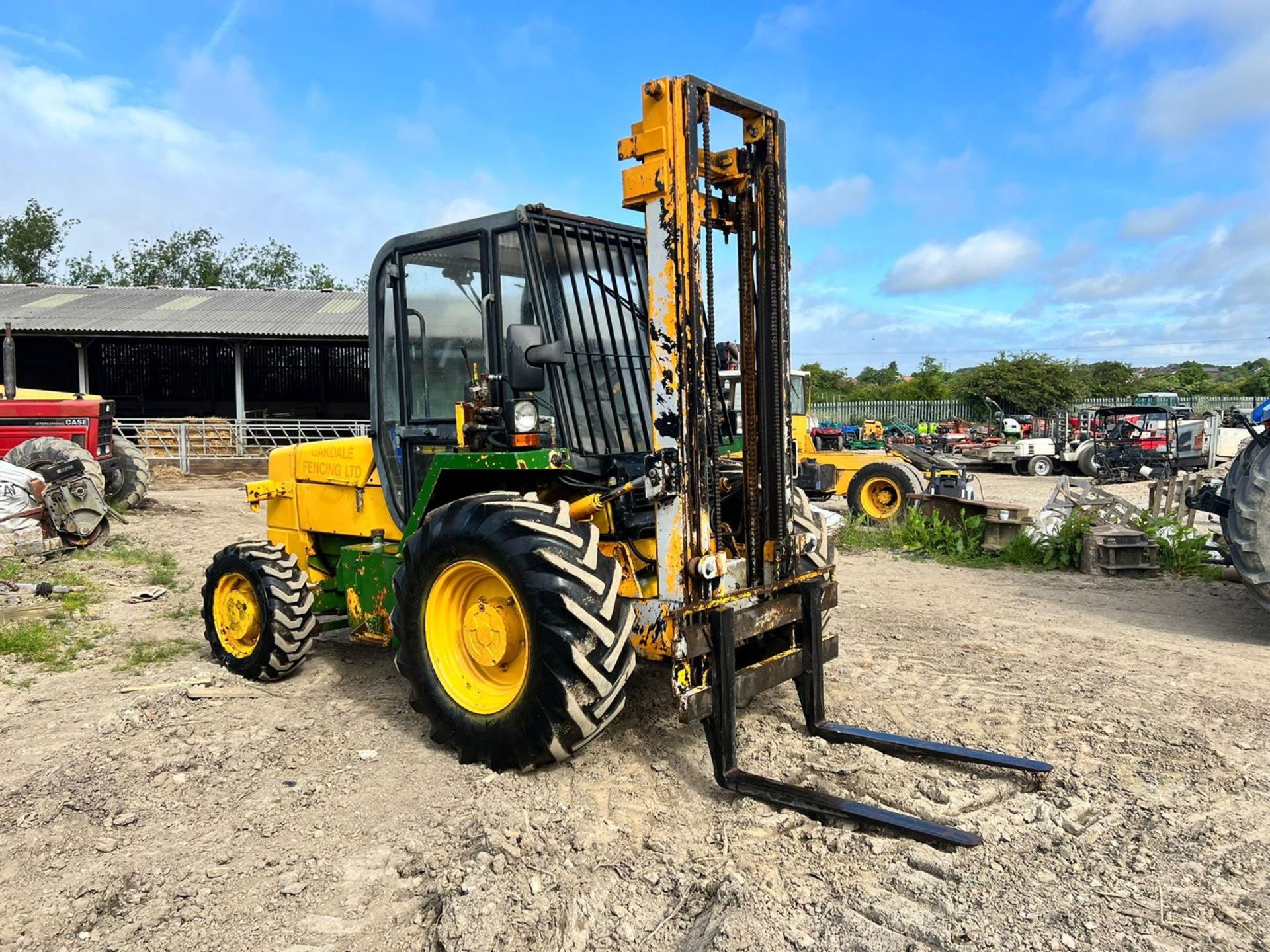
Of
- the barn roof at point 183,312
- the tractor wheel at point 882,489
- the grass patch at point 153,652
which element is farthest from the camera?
the barn roof at point 183,312

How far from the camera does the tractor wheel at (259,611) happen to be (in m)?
5.56

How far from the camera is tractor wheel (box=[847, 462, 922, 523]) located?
13.2 meters

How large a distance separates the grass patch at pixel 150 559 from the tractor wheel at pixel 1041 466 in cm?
2013

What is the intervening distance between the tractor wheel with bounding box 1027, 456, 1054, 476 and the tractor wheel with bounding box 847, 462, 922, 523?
11408 mm

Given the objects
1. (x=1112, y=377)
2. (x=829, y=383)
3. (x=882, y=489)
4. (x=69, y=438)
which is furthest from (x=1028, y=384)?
(x=69, y=438)

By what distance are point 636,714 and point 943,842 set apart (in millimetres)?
1892

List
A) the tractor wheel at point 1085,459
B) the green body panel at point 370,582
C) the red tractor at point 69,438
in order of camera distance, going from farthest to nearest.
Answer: the tractor wheel at point 1085,459 → the red tractor at point 69,438 → the green body panel at point 370,582

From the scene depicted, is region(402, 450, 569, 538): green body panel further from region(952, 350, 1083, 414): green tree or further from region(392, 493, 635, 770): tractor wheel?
region(952, 350, 1083, 414): green tree

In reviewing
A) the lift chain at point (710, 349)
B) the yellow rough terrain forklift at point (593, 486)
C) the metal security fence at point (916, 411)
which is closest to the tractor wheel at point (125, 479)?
the yellow rough terrain forklift at point (593, 486)

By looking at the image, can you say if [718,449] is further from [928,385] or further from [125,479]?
[928,385]

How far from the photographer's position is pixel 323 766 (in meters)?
4.43

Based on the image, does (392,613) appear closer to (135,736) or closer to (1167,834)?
(135,736)

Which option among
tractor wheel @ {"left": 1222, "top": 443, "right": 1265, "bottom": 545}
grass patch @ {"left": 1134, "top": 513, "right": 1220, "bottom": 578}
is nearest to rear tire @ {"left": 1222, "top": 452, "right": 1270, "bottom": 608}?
tractor wheel @ {"left": 1222, "top": 443, "right": 1265, "bottom": 545}

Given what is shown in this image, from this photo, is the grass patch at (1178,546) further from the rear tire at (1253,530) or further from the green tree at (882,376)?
the green tree at (882,376)
